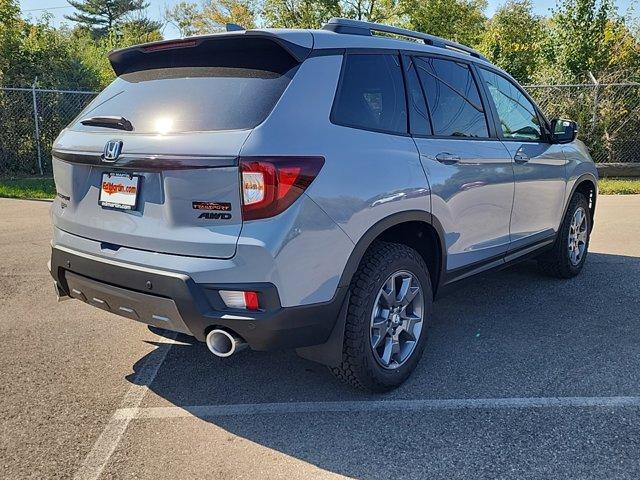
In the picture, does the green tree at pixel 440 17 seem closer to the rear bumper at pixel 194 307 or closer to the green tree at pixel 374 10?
the green tree at pixel 374 10

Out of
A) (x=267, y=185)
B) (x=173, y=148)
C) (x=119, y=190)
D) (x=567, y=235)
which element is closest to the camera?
(x=267, y=185)

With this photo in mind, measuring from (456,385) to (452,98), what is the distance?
6.04 ft

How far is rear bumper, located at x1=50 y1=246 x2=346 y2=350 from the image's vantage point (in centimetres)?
258

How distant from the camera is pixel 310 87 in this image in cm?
278

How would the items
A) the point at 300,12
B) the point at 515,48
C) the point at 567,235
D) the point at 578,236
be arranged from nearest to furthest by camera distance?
the point at 567,235
the point at 578,236
the point at 515,48
the point at 300,12

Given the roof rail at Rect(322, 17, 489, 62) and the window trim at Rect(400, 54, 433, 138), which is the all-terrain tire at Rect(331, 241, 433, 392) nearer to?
the window trim at Rect(400, 54, 433, 138)

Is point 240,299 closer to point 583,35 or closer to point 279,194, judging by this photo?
point 279,194

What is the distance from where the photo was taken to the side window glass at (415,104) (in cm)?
338

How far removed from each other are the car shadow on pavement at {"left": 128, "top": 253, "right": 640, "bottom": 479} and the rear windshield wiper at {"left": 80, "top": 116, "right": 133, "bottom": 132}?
4.85ft

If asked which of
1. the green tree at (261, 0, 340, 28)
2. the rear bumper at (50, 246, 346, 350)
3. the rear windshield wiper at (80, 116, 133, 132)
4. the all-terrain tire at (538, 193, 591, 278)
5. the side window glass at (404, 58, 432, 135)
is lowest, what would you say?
the all-terrain tire at (538, 193, 591, 278)

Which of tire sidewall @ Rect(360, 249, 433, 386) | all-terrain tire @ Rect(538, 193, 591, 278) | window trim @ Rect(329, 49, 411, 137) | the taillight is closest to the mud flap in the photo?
tire sidewall @ Rect(360, 249, 433, 386)

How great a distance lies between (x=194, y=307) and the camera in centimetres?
260

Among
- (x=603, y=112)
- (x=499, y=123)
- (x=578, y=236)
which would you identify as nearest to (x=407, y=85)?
(x=499, y=123)

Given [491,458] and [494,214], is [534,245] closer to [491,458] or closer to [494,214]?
[494,214]
